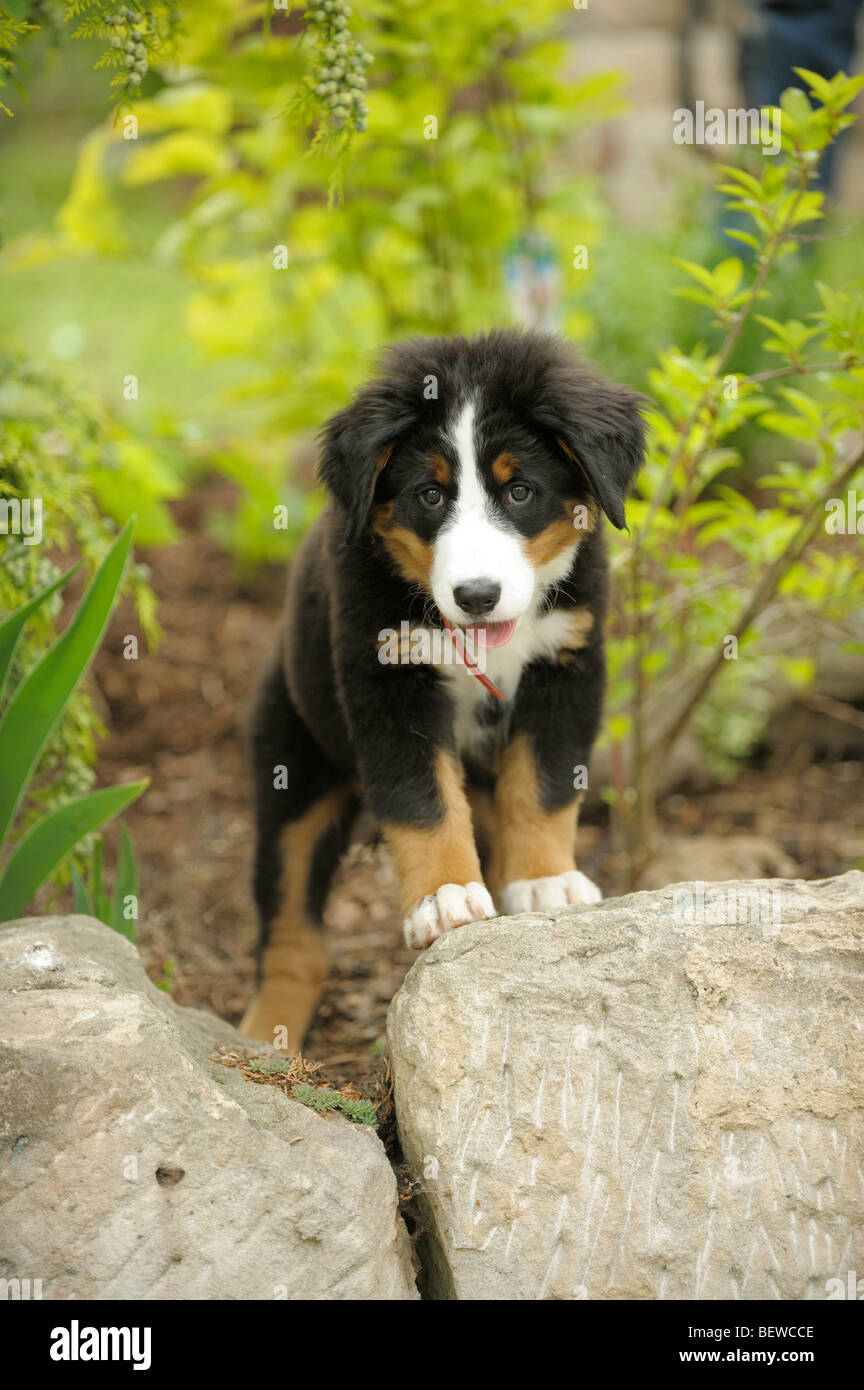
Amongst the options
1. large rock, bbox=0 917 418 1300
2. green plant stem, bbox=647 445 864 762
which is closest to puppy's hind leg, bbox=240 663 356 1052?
green plant stem, bbox=647 445 864 762

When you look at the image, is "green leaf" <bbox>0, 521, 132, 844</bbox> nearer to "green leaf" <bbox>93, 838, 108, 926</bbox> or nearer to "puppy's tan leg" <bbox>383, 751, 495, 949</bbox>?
"green leaf" <bbox>93, 838, 108, 926</bbox>

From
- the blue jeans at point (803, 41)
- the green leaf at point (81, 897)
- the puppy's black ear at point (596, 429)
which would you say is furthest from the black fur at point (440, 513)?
the blue jeans at point (803, 41)

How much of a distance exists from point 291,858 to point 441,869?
97cm

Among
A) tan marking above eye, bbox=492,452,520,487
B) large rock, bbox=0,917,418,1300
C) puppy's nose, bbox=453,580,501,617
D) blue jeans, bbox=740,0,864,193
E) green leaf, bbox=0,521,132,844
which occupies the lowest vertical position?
large rock, bbox=0,917,418,1300

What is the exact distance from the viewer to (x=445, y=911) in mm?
2691

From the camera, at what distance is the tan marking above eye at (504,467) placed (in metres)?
2.77

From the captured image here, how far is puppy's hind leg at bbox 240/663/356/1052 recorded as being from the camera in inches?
142

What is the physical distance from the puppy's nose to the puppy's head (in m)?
0.08

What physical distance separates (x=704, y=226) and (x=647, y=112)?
14.3 feet

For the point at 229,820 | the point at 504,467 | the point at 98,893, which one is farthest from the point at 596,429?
the point at 229,820

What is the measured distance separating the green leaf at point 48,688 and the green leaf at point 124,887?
358 millimetres

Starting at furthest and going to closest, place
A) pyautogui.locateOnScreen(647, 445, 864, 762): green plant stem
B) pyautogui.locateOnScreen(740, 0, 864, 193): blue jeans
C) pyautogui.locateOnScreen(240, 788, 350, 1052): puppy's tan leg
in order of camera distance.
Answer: pyautogui.locateOnScreen(740, 0, 864, 193): blue jeans
pyautogui.locateOnScreen(240, 788, 350, 1052): puppy's tan leg
pyautogui.locateOnScreen(647, 445, 864, 762): green plant stem

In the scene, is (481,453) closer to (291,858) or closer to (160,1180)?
(291,858)

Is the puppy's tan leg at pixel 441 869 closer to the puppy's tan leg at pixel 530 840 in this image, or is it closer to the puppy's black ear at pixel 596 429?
the puppy's tan leg at pixel 530 840
